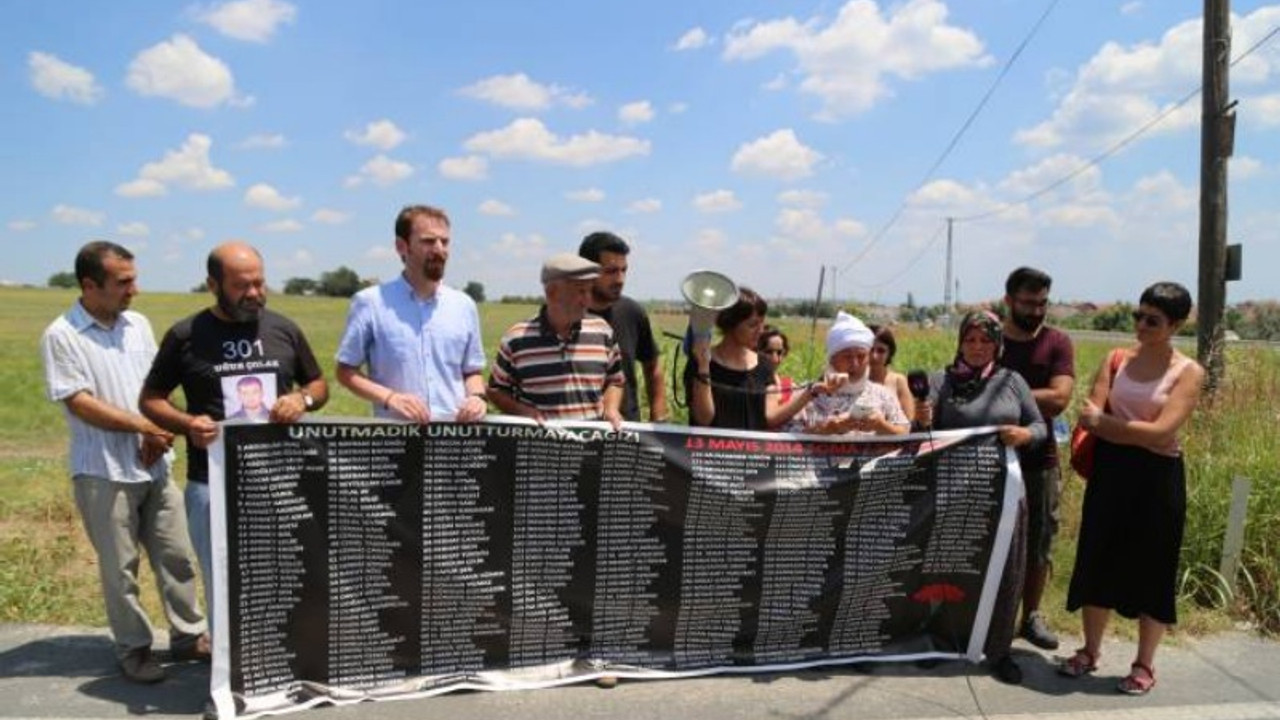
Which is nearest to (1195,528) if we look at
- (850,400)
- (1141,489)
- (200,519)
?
(1141,489)

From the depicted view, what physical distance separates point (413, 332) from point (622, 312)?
1294 millimetres

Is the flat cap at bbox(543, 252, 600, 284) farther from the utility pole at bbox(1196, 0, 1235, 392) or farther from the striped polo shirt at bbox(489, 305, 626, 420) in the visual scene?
the utility pole at bbox(1196, 0, 1235, 392)

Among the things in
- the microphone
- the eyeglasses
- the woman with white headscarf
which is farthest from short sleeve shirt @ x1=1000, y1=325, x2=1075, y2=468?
the woman with white headscarf

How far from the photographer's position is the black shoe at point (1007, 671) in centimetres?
407

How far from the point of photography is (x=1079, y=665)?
13.6 ft

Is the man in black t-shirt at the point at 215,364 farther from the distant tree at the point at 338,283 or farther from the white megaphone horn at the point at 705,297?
the distant tree at the point at 338,283

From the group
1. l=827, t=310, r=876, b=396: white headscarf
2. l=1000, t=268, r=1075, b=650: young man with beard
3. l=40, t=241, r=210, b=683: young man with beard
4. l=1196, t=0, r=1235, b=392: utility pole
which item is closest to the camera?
l=40, t=241, r=210, b=683: young man with beard

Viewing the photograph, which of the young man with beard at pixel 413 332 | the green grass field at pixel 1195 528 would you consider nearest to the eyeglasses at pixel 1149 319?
the green grass field at pixel 1195 528

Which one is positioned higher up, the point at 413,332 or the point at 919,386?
the point at 413,332

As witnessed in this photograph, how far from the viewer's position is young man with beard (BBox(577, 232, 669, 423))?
15.2ft

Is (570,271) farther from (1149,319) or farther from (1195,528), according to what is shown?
(1195,528)

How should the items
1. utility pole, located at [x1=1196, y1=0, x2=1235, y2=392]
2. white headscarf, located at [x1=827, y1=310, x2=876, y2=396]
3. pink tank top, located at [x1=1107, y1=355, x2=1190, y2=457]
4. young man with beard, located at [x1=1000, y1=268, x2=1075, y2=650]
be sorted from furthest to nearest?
utility pole, located at [x1=1196, y1=0, x2=1235, y2=392], young man with beard, located at [x1=1000, y1=268, x2=1075, y2=650], white headscarf, located at [x1=827, y1=310, x2=876, y2=396], pink tank top, located at [x1=1107, y1=355, x2=1190, y2=457]

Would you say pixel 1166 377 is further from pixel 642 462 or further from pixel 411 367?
pixel 411 367

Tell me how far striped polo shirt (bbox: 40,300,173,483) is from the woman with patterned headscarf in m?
3.94
